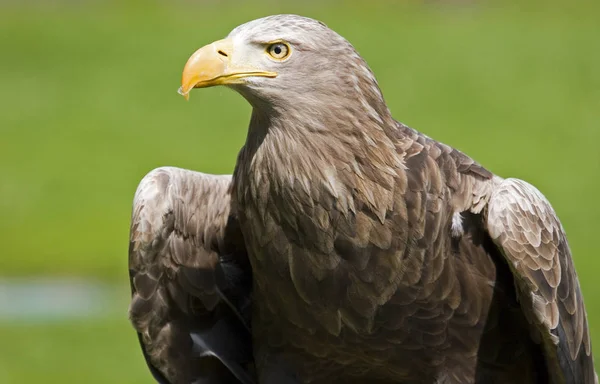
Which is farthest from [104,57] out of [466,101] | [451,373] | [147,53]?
[451,373]

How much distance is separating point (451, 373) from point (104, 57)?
719 inches

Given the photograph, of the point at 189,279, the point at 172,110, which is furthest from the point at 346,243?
the point at 172,110

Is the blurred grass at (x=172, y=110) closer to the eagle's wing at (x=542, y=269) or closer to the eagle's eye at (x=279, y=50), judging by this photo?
the eagle's wing at (x=542, y=269)

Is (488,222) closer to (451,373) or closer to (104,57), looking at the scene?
(451,373)

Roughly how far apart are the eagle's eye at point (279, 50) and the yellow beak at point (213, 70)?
0.08 m

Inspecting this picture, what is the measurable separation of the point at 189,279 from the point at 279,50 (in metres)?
Result: 1.50

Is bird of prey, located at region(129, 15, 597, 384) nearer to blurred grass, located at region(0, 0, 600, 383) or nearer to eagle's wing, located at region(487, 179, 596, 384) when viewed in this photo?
eagle's wing, located at region(487, 179, 596, 384)

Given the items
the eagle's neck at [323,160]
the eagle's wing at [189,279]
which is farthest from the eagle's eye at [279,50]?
the eagle's wing at [189,279]

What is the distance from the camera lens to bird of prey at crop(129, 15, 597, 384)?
593 centimetres

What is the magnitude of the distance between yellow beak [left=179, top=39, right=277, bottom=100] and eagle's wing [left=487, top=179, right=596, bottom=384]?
1.23 m

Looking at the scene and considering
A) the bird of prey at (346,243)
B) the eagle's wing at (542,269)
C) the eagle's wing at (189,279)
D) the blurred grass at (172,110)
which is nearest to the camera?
the bird of prey at (346,243)

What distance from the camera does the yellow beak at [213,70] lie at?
227 inches

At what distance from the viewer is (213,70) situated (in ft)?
18.9

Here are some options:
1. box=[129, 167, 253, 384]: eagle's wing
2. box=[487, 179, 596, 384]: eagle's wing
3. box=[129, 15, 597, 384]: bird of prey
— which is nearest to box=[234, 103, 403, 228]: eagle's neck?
box=[129, 15, 597, 384]: bird of prey
